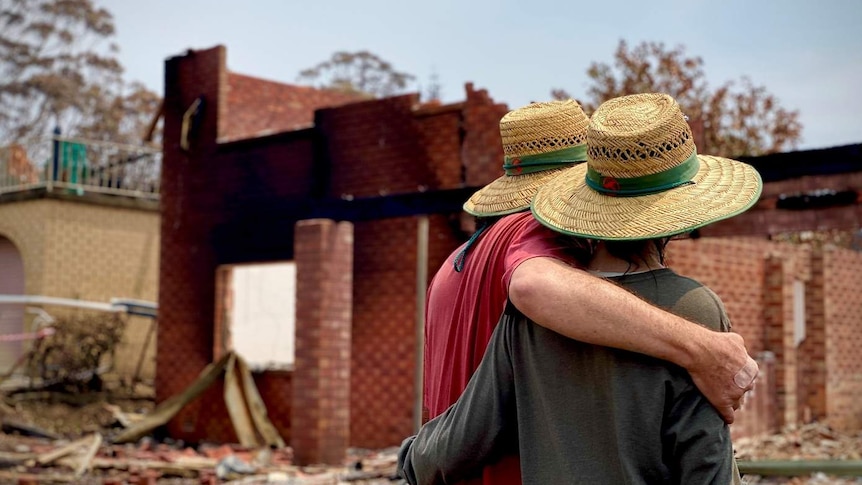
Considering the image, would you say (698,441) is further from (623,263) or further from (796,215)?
(796,215)

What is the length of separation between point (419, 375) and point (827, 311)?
8.11 metres

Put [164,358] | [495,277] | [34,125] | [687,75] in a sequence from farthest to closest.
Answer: [34,125] < [687,75] < [164,358] < [495,277]

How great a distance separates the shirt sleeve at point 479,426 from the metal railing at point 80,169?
1863cm

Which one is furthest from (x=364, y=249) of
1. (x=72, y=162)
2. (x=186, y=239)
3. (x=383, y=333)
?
(x=72, y=162)

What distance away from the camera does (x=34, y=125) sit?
32.2 m

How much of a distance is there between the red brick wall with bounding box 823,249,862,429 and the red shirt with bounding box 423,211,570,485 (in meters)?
14.4

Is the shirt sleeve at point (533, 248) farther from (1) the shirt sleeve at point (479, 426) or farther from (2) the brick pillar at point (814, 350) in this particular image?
(2) the brick pillar at point (814, 350)

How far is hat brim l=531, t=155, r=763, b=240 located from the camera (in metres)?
2.02

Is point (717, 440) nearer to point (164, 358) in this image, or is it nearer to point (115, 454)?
point (115, 454)

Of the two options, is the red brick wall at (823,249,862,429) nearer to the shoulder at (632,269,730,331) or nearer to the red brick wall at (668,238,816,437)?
the red brick wall at (668,238,816,437)

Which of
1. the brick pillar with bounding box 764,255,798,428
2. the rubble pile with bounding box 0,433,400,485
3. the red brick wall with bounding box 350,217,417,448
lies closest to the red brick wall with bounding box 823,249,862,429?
the brick pillar with bounding box 764,255,798,428

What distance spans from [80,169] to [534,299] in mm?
19874

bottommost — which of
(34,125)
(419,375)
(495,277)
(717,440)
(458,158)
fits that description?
(419,375)

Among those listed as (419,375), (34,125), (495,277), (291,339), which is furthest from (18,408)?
(34,125)
